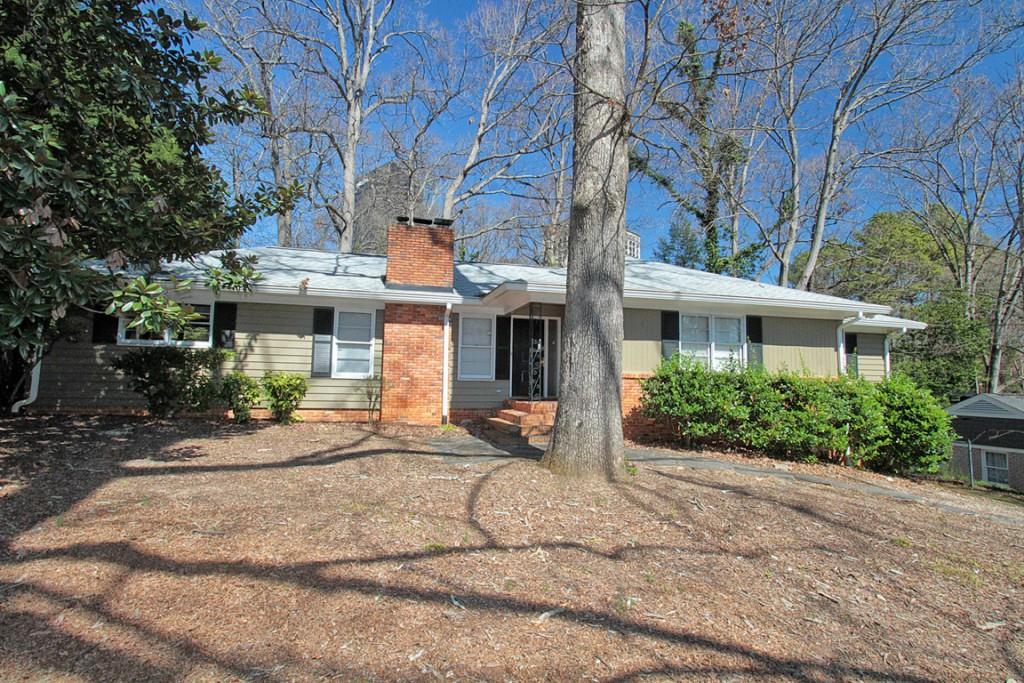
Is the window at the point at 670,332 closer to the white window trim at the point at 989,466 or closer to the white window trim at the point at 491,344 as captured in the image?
the white window trim at the point at 491,344

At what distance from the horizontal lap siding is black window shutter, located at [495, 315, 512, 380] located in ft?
8.14

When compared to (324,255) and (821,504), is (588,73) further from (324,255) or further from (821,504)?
(324,255)

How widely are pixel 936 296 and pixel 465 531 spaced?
26.8 metres

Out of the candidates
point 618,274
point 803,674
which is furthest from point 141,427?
point 803,674

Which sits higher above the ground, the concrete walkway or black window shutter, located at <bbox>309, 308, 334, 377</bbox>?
black window shutter, located at <bbox>309, 308, 334, 377</bbox>

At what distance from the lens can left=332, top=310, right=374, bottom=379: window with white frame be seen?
33.1ft

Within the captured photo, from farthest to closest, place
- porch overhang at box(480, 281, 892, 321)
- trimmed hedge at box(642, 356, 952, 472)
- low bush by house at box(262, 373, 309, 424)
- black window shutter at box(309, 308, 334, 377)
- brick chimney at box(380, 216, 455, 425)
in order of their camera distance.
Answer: black window shutter at box(309, 308, 334, 377) < brick chimney at box(380, 216, 455, 425) < porch overhang at box(480, 281, 892, 321) < low bush by house at box(262, 373, 309, 424) < trimmed hedge at box(642, 356, 952, 472)

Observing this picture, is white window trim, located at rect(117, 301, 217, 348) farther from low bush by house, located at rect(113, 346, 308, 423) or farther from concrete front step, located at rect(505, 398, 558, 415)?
concrete front step, located at rect(505, 398, 558, 415)

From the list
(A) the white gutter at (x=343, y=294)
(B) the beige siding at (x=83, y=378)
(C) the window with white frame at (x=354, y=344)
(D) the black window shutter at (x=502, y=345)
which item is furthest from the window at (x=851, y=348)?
(B) the beige siding at (x=83, y=378)

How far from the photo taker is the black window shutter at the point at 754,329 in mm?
11094

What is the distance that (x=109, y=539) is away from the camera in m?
3.40

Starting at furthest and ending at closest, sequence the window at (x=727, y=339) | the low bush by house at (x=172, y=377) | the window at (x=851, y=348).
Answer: the window at (x=851, y=348) < the window at (x=727, y=339) < the low bush by house at (x=172, y=377)

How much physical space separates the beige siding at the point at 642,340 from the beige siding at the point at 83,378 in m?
8.76

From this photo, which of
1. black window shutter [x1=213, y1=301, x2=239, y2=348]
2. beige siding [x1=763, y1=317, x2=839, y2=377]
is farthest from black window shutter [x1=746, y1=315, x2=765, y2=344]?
black window shutter [x1=213, y1=301, x2=239, y2=348]
